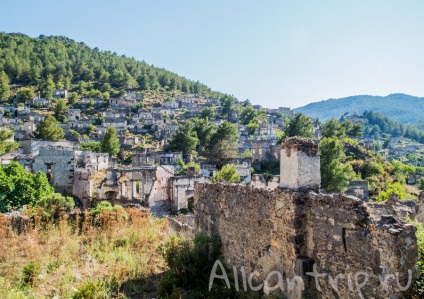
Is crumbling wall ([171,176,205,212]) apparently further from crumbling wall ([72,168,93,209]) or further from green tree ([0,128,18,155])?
green tree ([0,128,18,155])

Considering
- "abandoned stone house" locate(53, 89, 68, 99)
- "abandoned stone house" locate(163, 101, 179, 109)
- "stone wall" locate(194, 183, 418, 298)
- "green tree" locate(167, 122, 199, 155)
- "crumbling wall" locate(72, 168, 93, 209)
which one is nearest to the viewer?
"stone wall" locate(194, 183, 418, 298)

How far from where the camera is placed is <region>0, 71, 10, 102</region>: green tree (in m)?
86.8

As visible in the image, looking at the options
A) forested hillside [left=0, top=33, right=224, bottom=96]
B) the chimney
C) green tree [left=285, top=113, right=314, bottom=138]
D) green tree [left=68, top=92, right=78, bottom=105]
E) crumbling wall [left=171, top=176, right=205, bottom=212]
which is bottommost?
crumbling wall [left=171, top=176, right=205, bottom=212]

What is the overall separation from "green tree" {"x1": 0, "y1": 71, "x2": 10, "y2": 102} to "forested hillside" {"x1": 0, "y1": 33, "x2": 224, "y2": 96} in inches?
286

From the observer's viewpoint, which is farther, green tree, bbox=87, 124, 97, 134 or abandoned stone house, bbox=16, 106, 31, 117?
abandoned stone house, bbox=16, 106, 31, 117

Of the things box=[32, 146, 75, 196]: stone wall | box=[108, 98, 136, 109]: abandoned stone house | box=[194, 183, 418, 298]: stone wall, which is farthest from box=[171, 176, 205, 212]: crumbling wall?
box=[108, 98, 136, 109]: abandoned stone house

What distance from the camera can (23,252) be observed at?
29.0 feet

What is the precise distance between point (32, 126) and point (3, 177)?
140 feet

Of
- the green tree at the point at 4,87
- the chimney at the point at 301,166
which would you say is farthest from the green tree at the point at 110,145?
the chimney at the point at 301,166

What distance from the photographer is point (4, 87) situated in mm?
88812

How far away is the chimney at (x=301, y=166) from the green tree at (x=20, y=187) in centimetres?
2356

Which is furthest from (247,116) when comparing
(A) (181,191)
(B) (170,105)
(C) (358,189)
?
(A) (181,191)

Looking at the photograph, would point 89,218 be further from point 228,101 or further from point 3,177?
point 228,101

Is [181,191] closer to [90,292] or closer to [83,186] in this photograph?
[83,186]
